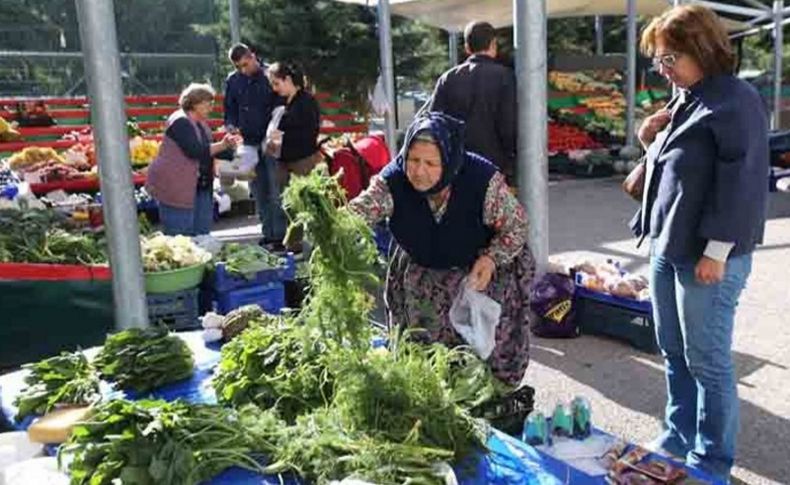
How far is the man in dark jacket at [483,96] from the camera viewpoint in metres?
4.45

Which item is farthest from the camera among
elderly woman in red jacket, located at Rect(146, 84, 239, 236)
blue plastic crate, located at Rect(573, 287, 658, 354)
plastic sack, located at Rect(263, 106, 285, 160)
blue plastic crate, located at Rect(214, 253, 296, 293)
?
plastic sack, located at Rect(263, 106, 285, 160)

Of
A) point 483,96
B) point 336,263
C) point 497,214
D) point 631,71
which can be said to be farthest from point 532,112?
point 631,71

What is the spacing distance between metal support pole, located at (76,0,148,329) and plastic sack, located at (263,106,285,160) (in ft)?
7.66

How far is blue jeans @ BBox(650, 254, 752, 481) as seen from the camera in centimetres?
250

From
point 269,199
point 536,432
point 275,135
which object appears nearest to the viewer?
point 536,432

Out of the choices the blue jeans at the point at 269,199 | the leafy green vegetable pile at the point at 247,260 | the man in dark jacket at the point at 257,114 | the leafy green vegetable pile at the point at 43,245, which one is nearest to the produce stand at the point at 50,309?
the leafy green vegetable pile at the point at 43,245

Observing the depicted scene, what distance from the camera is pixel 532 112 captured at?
445 cm

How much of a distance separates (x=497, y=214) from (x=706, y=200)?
0.70 meters

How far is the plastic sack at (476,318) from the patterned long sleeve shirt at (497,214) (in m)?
0.15

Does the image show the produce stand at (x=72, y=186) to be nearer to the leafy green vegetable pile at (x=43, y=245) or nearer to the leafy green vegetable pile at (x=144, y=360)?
the leafy green vegetable pile at (x=43, y=245)

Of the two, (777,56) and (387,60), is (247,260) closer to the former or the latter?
(387,60)

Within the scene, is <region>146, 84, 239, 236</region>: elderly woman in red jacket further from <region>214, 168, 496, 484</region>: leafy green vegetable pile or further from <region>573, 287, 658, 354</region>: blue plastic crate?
<region>214, 168, 496, 484</region>: leafy green vegetable pile

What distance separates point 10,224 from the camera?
4.55 m

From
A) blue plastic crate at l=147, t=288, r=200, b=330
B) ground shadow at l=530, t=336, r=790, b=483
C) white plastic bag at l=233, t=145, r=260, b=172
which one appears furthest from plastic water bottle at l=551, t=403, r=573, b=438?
white plastic bag at l=233, t=145, r=260, b=172
